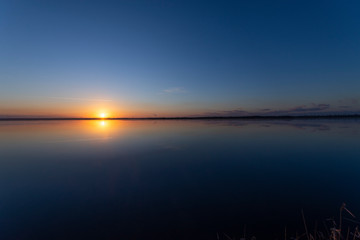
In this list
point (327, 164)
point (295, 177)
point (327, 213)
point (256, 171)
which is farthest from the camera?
point (327, 164)

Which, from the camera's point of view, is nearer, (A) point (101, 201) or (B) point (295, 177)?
(A) point (101, 201)

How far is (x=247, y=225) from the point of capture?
5645 millimetres

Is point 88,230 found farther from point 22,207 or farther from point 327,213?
point 327,213

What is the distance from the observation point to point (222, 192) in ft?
26.2

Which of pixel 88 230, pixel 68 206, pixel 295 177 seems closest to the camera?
pixel 88 230

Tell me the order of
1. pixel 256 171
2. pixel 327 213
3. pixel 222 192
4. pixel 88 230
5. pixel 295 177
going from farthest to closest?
pixel 256 171 < pixel 295 177 < pixel 222 192 < pixel 327 213 < pixel 88 230

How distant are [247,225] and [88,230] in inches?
199

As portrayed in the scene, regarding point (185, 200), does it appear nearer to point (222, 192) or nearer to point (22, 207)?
point (222, 192)

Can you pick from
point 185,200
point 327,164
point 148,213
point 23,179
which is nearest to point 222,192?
point 185,200

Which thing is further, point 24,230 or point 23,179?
point 23,179

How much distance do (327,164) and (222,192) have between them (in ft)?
30.9

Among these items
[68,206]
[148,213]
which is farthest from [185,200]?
[68,206]

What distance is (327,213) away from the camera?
6223mm

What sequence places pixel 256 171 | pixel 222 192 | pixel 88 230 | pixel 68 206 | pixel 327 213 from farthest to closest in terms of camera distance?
1. pixel 256 171
2. pixel 222 192
3. pixel 68 206
4. pixel 327 213
5. pixel 88 230
